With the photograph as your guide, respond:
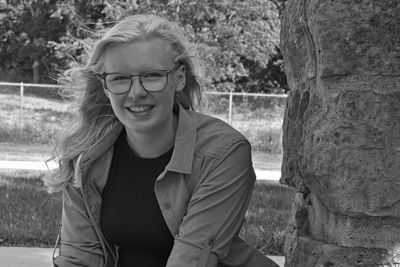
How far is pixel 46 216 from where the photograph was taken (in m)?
5.64

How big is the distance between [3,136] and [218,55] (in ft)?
17.4

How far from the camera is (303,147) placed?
2154mm

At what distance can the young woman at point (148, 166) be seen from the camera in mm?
2412

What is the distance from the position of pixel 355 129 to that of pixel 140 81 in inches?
31.8

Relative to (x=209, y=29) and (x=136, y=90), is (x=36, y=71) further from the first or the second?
(x=136, y=90)

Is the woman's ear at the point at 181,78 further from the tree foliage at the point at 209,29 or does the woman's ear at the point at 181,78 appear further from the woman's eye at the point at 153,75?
the tree foliage at the point at 209,29

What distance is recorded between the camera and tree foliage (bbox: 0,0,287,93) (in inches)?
598

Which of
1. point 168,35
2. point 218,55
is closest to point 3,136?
point 218,55

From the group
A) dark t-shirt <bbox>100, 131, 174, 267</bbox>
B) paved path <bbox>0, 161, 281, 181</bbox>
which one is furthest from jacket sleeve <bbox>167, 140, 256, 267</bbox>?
paved path <bbox>0, 161, 281, 181</bbox>

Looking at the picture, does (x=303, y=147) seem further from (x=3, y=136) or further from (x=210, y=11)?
(x=210, y=11)

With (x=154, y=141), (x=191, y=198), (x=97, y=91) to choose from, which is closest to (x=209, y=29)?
(x=97, y=91)

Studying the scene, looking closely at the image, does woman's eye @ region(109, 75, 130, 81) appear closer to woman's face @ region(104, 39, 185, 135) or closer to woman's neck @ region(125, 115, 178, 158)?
woman's face @ region(104, 39, 185, 135)

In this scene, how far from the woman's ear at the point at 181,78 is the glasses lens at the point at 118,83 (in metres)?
0.24

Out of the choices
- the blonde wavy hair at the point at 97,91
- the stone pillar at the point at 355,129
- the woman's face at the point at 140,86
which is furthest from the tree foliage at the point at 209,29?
the stone pillar at the point at 355,129
